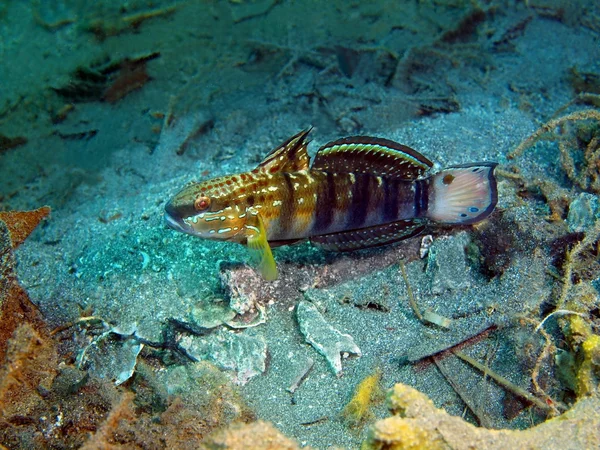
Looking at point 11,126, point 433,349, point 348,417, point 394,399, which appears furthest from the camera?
point 11,126

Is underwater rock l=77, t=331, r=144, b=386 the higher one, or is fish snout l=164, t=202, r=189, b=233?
fish snout l=164, t=202, r=189, b=233

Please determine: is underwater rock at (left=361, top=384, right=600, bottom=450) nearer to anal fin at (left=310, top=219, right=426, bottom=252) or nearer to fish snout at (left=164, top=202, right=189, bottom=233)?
anal fin at (left=310, top=219, right=426, bottom=252)

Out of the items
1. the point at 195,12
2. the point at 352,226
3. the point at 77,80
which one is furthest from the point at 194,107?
the point at 352,226

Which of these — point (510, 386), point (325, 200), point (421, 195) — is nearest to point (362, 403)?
point (510, 386)

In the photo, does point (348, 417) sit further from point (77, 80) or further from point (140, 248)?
point (77, 80)

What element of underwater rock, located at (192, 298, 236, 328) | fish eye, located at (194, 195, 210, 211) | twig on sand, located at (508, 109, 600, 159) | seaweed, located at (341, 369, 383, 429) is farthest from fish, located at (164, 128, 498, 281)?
seaweed, located at (341, 369, 383, 429)

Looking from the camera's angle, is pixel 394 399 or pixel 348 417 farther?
pixel 348 417

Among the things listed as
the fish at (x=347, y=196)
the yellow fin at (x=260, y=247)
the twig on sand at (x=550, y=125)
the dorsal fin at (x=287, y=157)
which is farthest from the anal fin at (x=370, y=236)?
the twig on sand at (x=550, y=125)

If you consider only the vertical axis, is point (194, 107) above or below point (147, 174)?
above
